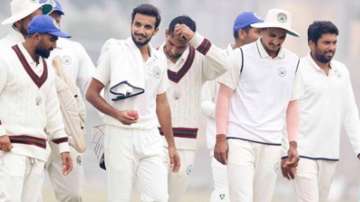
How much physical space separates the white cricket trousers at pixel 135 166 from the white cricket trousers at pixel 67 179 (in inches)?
47.8

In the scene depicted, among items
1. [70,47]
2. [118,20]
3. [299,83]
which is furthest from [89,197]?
[299,83]

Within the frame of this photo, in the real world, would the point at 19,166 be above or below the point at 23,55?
below

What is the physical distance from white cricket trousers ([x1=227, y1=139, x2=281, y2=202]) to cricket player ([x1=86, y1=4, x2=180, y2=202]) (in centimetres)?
53

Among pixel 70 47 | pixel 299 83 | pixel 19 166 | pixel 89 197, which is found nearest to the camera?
pixel 19 166

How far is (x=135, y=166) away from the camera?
13383 millimetres

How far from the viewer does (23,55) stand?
13.0 m

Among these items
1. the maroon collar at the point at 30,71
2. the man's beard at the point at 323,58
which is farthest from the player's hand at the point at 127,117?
the man's beard at the point at 323,58

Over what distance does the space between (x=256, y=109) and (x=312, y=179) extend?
95cm

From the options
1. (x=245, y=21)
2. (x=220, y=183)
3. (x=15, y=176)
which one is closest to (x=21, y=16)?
(x=15, y=176)

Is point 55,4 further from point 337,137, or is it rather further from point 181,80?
point 337,137

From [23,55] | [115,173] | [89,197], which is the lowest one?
[89,197]

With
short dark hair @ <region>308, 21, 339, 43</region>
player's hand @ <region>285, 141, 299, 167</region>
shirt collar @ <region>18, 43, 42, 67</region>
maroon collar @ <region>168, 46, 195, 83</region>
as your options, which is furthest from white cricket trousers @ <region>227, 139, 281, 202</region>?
shirt collar @ <region>18, 43, 42, 67</region>

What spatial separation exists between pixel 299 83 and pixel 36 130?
2.20 meters

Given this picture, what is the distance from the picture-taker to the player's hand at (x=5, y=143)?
1283cm
